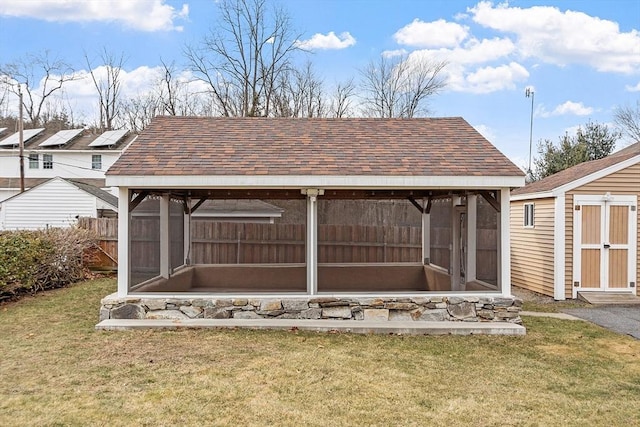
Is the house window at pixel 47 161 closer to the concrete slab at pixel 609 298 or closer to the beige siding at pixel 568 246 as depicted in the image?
the beige siding at pixel 568 246

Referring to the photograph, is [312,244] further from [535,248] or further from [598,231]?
[598,231]

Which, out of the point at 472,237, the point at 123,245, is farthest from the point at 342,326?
the point at 123,245

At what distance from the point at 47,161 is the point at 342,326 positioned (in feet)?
77.2

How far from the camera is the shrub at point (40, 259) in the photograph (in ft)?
28.7

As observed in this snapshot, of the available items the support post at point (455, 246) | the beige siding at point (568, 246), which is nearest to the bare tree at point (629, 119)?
the beige siding at point (568, 246)

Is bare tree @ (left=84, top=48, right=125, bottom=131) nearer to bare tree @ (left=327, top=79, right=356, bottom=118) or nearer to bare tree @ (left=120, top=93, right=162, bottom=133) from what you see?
bare tree @ (left=120, top=93, right=162, bottom=133)

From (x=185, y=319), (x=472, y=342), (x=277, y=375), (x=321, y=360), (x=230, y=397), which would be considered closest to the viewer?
(x=230, y=397)

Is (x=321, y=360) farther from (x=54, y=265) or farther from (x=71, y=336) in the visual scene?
(x=54, y=265)

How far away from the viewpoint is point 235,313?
6973 millimetres

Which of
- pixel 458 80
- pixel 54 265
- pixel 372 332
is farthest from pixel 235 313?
pixel 458 80

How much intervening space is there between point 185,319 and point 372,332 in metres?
2.75

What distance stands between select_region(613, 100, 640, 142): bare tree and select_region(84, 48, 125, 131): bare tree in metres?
29.8

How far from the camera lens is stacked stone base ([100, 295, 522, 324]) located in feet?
22.7

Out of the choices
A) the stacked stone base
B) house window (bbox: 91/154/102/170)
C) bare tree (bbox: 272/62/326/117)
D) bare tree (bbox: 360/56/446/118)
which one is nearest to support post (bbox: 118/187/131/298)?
the stacked stone base
